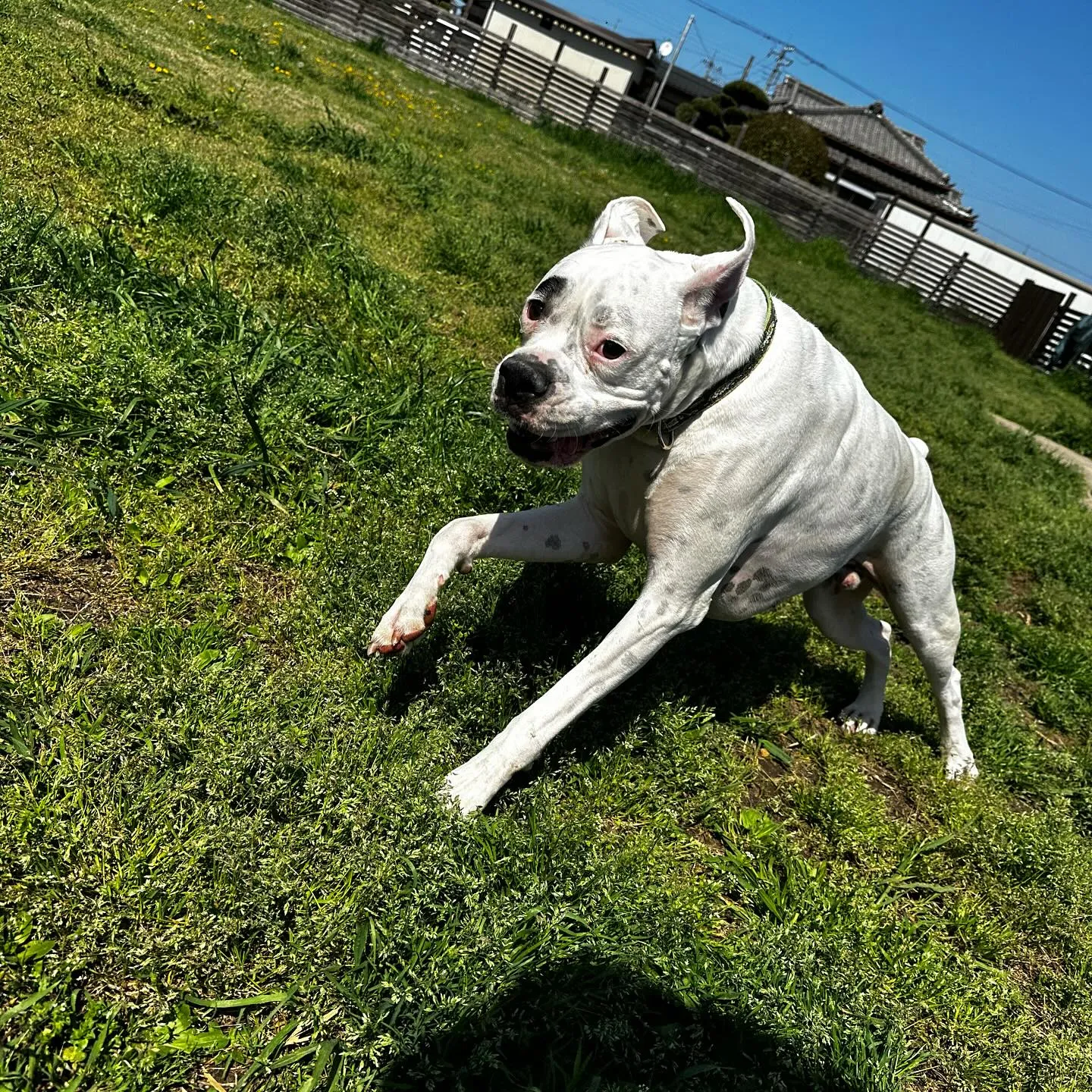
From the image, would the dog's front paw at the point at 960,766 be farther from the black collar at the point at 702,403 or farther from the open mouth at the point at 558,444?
the open mouth at the point at 558,444

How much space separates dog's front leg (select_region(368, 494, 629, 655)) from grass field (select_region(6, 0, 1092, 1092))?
0.29 m

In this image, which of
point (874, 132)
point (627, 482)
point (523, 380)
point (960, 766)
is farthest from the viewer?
point (874, 132)

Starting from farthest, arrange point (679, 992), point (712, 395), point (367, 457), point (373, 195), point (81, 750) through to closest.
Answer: point (373, 195) → point (367, 457) → point (712, 395) → point (679, 992) → point (81, 750)

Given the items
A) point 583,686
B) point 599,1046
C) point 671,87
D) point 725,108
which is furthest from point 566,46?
point 599,1046

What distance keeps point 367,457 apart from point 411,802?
1.91 m

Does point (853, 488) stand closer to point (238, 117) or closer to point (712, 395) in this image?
point (712, 395)

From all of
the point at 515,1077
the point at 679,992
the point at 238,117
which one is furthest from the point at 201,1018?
the point at 238,117

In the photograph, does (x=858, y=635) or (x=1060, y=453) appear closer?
(x=858, y=635)

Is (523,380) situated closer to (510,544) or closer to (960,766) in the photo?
(510,544)

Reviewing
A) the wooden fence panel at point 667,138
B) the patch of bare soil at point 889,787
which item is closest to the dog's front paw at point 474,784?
the patch of bare soil at point 889,787

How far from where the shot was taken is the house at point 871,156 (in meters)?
49.8

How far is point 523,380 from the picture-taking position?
2613mm

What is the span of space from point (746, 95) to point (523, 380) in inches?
2248

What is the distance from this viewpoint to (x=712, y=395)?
293cm
